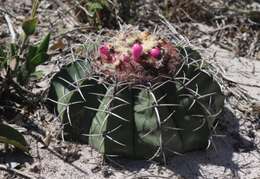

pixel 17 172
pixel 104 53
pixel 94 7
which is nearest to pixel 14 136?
pixel 17 172

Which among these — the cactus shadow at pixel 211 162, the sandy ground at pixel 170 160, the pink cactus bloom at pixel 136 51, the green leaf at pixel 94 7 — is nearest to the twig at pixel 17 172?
the sandy ground at pixel 170 160

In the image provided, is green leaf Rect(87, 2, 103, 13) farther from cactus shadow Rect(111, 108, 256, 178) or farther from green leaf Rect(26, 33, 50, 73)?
cactus shadow Rect(111, 108, 256, 178)

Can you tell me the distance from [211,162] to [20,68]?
98 cm

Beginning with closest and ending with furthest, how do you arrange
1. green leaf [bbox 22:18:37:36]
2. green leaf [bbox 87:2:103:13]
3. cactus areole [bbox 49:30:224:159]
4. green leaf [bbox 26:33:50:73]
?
cactus areole [bbox 49:30:224:159] → green leaf [bbox 22:18:37:36] → green leaf [bbox 26:33:50:73] → green leaf [bbox 87:2:103:13]

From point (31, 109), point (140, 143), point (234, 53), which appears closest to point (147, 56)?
point (140, 143)

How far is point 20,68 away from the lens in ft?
8.80

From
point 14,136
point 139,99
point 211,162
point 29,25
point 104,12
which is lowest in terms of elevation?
point 211,162

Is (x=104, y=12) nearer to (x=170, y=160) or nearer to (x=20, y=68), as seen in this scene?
(x=20, y=68)

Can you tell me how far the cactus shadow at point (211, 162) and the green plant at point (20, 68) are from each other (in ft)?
1.74

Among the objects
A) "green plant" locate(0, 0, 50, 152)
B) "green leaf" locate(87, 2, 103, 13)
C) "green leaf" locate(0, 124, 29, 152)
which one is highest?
"green leaf" locate(87, 2, 103, 13)

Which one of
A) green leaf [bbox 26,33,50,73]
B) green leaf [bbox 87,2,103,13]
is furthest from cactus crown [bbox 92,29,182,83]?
green leaf [bbox 87,2,103,13]

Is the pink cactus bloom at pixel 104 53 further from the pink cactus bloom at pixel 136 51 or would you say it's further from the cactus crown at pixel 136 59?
the pink cactus bloom at pixel 136 51

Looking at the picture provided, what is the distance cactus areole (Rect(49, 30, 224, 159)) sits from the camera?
2.34m

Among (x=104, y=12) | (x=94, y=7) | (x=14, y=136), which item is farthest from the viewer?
(x=104, y=12)
